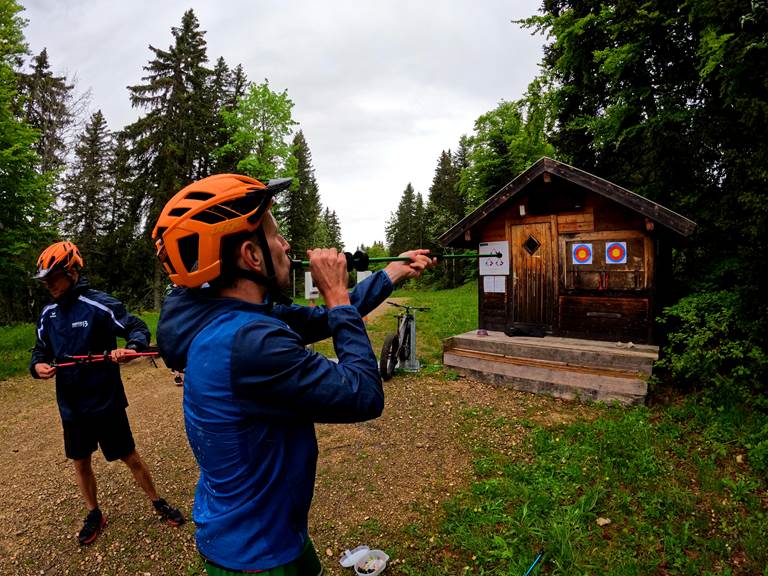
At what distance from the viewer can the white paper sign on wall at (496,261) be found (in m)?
10.2

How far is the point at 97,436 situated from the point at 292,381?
3.79 meters

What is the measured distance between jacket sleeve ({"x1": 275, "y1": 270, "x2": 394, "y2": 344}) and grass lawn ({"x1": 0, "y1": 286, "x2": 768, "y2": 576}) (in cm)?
269

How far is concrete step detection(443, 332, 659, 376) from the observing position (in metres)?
7.32

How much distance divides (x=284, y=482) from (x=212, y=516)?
30 cm

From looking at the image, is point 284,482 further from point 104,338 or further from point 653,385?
point 653,385

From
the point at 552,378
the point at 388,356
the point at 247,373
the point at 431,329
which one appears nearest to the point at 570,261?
the point at 552,378

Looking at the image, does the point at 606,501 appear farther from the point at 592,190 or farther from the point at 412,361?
the point at 592,190

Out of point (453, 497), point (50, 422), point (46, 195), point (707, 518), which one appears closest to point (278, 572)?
point (453, 497)

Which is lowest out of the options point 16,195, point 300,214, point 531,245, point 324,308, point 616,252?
point 324,308

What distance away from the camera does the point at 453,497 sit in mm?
4570

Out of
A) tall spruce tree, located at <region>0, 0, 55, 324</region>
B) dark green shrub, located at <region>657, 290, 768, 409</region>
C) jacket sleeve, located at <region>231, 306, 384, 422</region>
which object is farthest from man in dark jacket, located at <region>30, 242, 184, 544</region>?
tall spruce tree, located at <region>0, 0, 55, 324</region>

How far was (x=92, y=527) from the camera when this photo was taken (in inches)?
160

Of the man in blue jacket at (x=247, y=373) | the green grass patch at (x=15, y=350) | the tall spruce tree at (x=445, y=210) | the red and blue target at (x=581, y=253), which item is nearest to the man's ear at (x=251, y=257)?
the man in blue jacket at (x=247, y=373)

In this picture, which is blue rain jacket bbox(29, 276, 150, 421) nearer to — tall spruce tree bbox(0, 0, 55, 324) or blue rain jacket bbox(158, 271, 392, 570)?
blue rain jacket bbox(158, 271, 392, 570)
